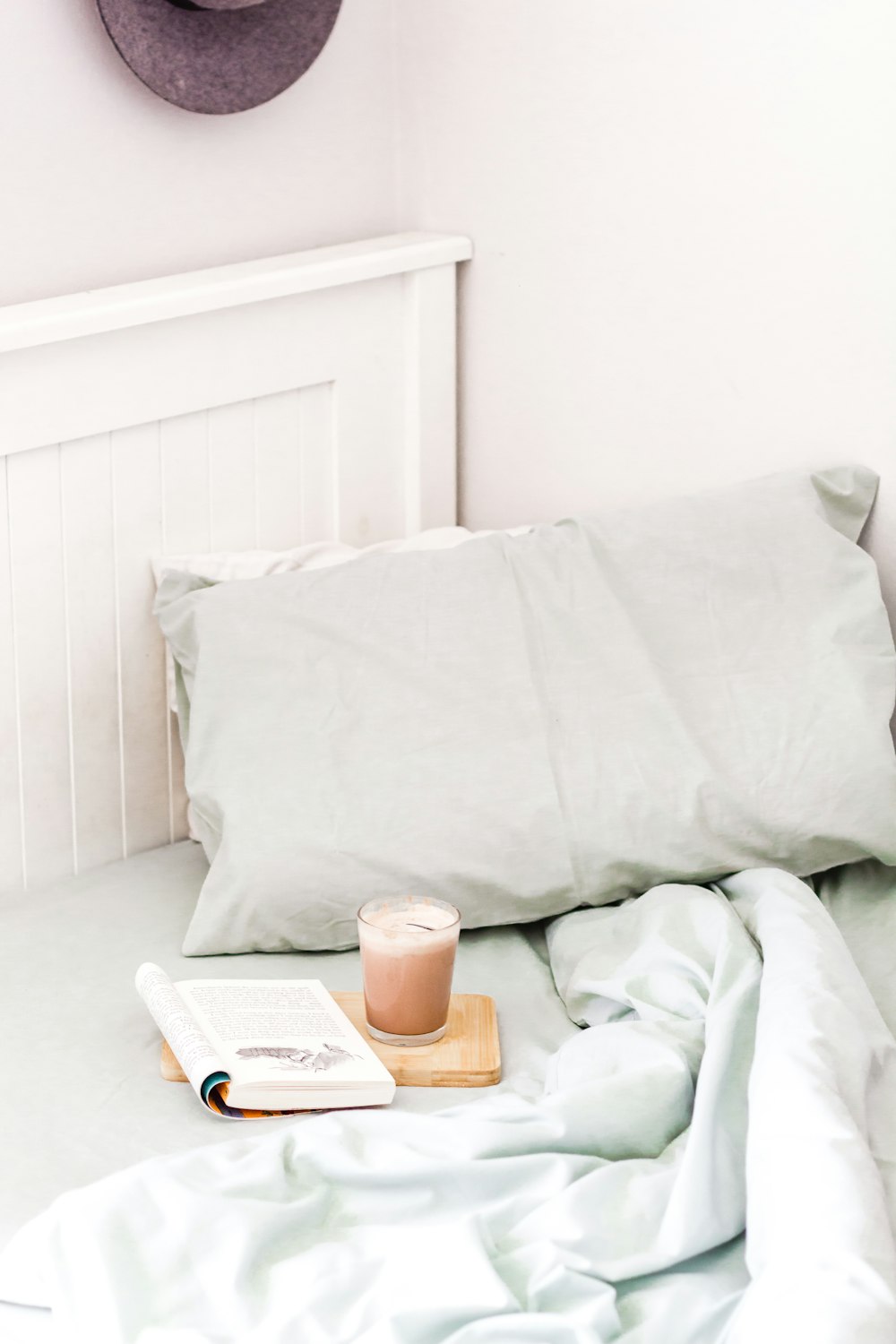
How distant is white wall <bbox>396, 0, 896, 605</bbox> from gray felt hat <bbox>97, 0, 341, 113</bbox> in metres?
0.20

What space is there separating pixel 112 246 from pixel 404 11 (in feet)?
1.56

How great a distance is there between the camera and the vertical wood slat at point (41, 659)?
1354mm

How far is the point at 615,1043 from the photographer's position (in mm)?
1044

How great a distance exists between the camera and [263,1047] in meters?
1.05

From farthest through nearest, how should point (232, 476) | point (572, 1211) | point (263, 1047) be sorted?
point (232, 476) → point (263, 1047) → point (572, 1211)

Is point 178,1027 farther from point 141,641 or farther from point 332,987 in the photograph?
point 141,641

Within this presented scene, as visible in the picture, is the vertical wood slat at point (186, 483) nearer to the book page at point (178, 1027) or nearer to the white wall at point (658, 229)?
the white wall at point (658, 229)

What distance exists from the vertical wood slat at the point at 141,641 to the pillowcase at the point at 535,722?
0.12 m

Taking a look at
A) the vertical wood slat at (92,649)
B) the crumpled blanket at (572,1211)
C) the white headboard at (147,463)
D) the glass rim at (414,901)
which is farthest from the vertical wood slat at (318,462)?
the crumpled blanket at (572,1211)

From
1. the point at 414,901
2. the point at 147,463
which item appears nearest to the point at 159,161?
the point at 147,463

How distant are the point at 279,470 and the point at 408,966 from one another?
26.4 inches

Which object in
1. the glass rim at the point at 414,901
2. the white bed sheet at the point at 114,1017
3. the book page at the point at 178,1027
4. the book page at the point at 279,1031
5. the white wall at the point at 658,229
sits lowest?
the white bed sheet at the point at 114,1017

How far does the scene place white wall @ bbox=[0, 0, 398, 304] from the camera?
1358mm

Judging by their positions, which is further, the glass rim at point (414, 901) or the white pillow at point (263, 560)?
the white pillow at point (263, 560)
